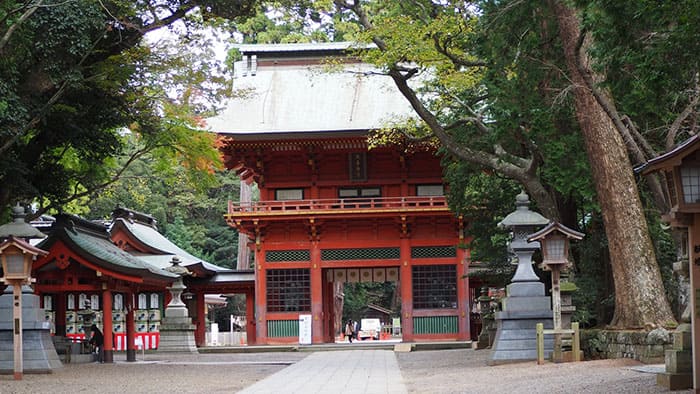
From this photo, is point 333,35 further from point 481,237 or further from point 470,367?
point 470,367

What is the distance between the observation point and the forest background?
1526cm

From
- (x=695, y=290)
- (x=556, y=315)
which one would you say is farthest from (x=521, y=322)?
(x=695, y=290)

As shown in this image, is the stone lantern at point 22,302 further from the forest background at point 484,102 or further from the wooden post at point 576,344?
the wooden post at point 576,344

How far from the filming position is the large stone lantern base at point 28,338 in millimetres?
19047

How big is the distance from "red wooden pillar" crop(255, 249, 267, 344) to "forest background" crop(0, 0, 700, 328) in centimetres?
784

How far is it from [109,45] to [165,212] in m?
33.0

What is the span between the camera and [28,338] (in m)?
19.6

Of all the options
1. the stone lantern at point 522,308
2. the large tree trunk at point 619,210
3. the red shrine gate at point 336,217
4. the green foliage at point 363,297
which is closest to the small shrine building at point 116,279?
the red shrine gate at point 336,217

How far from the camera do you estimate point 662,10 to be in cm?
1130

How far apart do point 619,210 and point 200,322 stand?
2439 cm

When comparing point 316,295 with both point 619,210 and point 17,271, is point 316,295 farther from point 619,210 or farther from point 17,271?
point 619,210

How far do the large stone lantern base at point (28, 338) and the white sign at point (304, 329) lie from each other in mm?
13921

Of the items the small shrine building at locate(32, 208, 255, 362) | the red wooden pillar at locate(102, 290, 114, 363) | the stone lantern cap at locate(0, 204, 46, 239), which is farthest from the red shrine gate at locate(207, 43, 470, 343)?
the stone lantern cap at locate(0, 204, 46, 239)

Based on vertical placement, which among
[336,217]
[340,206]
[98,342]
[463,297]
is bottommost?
[98,342]
